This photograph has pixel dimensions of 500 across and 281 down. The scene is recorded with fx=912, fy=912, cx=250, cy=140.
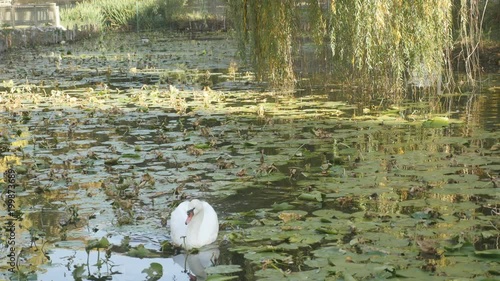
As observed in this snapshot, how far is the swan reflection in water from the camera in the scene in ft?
17.3

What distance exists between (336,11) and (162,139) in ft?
7.40

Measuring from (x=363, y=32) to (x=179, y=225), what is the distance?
3270mm

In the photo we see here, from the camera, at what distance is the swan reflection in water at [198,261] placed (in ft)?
17.3

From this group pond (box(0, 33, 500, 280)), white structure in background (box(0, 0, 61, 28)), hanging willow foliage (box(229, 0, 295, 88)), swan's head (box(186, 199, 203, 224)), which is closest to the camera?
pond (box(0, 33, 500, 280))

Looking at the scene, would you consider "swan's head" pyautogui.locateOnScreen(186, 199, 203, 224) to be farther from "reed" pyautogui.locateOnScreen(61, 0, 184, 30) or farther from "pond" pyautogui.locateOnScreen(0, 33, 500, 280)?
"reed" pyautogui.locateOnScreen(61, 0, 184, 30)

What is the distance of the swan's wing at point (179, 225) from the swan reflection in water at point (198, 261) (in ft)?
0.37

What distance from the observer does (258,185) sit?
7.20 m

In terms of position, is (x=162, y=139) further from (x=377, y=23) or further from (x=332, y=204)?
(x=332, y=204)

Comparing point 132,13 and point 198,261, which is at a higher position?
point 132,13

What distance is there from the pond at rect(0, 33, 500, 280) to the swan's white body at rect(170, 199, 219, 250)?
2.9 inches

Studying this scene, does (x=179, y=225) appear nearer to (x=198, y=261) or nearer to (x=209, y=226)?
(x=209, y=226)

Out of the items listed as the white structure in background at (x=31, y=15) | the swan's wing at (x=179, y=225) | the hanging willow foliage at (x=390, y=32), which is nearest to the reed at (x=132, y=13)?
the white structure in background at (x=31, y=15)

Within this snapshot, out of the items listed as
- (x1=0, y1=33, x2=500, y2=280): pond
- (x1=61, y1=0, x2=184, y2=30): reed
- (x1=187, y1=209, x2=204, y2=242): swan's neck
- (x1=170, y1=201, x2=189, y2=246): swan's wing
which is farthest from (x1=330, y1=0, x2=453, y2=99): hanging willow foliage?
(x1=61, y1=0, x2=184, y2=30): reed

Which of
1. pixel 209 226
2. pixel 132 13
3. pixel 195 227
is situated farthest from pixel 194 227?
pixel 132 13
